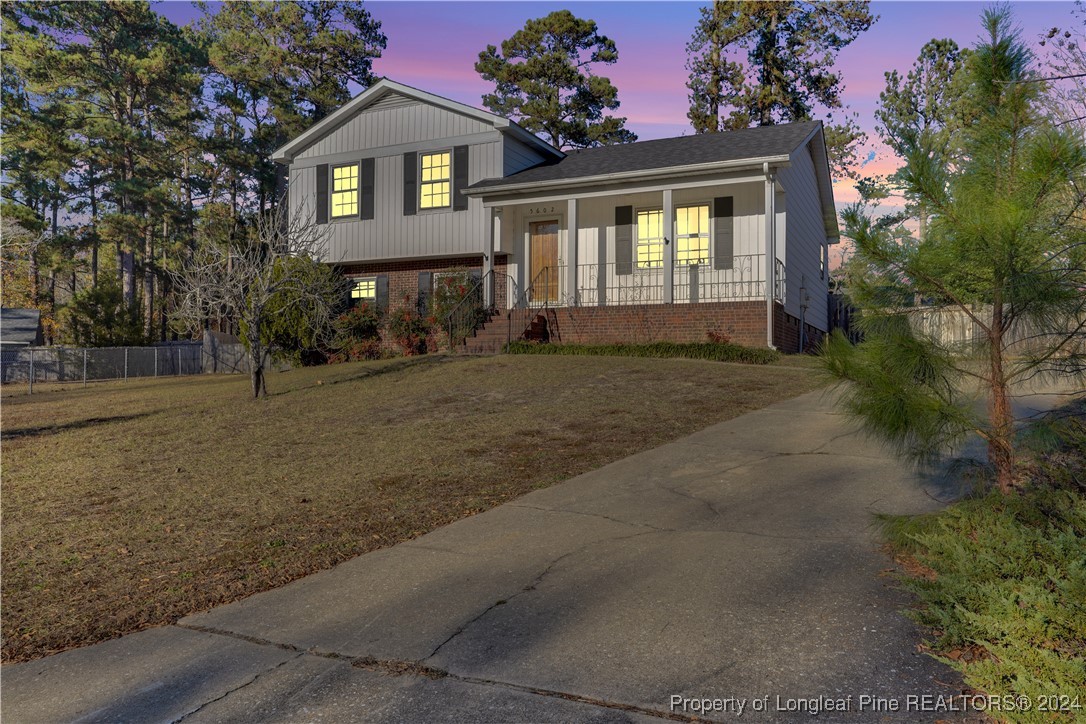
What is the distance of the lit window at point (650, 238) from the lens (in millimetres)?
18891

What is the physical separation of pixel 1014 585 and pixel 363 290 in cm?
2044

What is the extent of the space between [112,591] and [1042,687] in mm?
4911

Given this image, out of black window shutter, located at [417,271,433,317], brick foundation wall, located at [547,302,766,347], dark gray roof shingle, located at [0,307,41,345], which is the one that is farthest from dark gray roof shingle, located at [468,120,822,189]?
dark gray roof shingle, located at [0,307,41,345]

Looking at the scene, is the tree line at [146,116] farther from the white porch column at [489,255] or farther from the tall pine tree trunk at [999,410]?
the tall pine tree trunk at [999,410]

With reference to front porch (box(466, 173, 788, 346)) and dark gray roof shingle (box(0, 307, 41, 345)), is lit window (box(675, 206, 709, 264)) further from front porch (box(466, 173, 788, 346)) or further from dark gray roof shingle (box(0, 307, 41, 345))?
dark gray roof shingle (box(0, 307, 41, 345))

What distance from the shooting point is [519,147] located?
2130 cm

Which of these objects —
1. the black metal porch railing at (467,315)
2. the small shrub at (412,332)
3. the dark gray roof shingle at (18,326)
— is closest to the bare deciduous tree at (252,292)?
the black metal porch railing at (467,315)

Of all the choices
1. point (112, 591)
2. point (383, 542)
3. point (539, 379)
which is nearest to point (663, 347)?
point (539, 379)

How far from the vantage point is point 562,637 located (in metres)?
3.78

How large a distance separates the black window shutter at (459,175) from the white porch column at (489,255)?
3.97 feet

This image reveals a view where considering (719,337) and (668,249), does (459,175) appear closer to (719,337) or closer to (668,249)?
(668,249)

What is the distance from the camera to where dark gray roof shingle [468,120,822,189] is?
57.3 ft

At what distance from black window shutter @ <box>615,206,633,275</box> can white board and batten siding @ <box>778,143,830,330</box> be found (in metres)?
3.55

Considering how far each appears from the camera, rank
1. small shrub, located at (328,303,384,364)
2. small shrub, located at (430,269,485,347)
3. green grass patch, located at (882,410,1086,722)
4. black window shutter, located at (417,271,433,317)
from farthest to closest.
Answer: black window shutter, located at (417,271,433,317), small shrub, located at (328,303,384,364), small shrub, located at (430,269,485,347), green grass patch, located at (882,410,1086,722)
